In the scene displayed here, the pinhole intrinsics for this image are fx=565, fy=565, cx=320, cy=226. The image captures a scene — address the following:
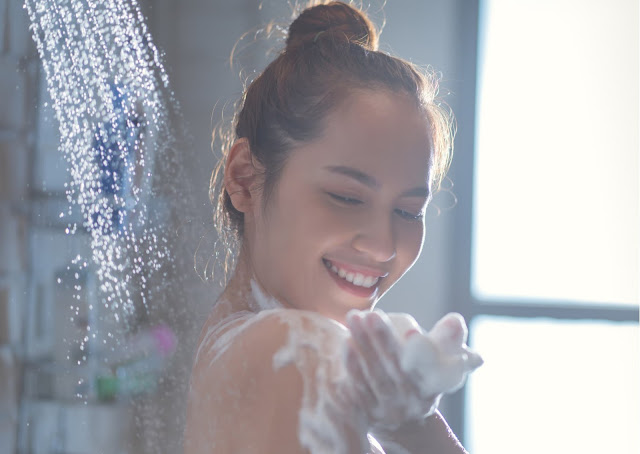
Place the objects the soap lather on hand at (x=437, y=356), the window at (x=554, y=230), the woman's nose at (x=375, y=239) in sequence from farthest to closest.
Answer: the window at (x=554, y=230)
the woman's nose at (x=375, y=239)
the soap lather on hand at (x=437, y=356)

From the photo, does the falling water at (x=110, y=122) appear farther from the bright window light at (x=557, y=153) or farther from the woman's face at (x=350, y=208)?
the bright window light at (x=557, y=153)

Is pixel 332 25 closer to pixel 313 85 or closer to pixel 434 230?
pixel 313 85

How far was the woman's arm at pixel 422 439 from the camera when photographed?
0.43 metres

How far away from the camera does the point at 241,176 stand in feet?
1.59

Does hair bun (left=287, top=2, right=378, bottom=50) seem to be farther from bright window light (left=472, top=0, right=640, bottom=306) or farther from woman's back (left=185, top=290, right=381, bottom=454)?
bright window light (left=472, top=0, right=640, bottom=306)

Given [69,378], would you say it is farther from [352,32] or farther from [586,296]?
[586,296]

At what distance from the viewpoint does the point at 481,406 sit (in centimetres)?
121

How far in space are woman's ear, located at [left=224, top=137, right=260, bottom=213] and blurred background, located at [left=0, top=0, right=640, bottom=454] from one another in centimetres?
10

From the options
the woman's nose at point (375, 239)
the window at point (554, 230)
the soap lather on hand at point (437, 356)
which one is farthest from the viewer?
the window at point (554, 230)

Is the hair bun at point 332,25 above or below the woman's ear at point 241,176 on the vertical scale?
above

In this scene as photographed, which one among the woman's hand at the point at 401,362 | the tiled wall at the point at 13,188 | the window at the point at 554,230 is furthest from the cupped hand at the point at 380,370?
the window at the point at 554,230

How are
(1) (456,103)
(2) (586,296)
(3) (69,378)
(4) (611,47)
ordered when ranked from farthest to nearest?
1. (2) (586,296)
2. (4) (611,47)
3. (1) (456,103)
4. (3) (69,378)

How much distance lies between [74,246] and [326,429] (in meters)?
0.26

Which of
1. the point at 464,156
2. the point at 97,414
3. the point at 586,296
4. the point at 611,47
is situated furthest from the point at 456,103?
the point at 97,414
